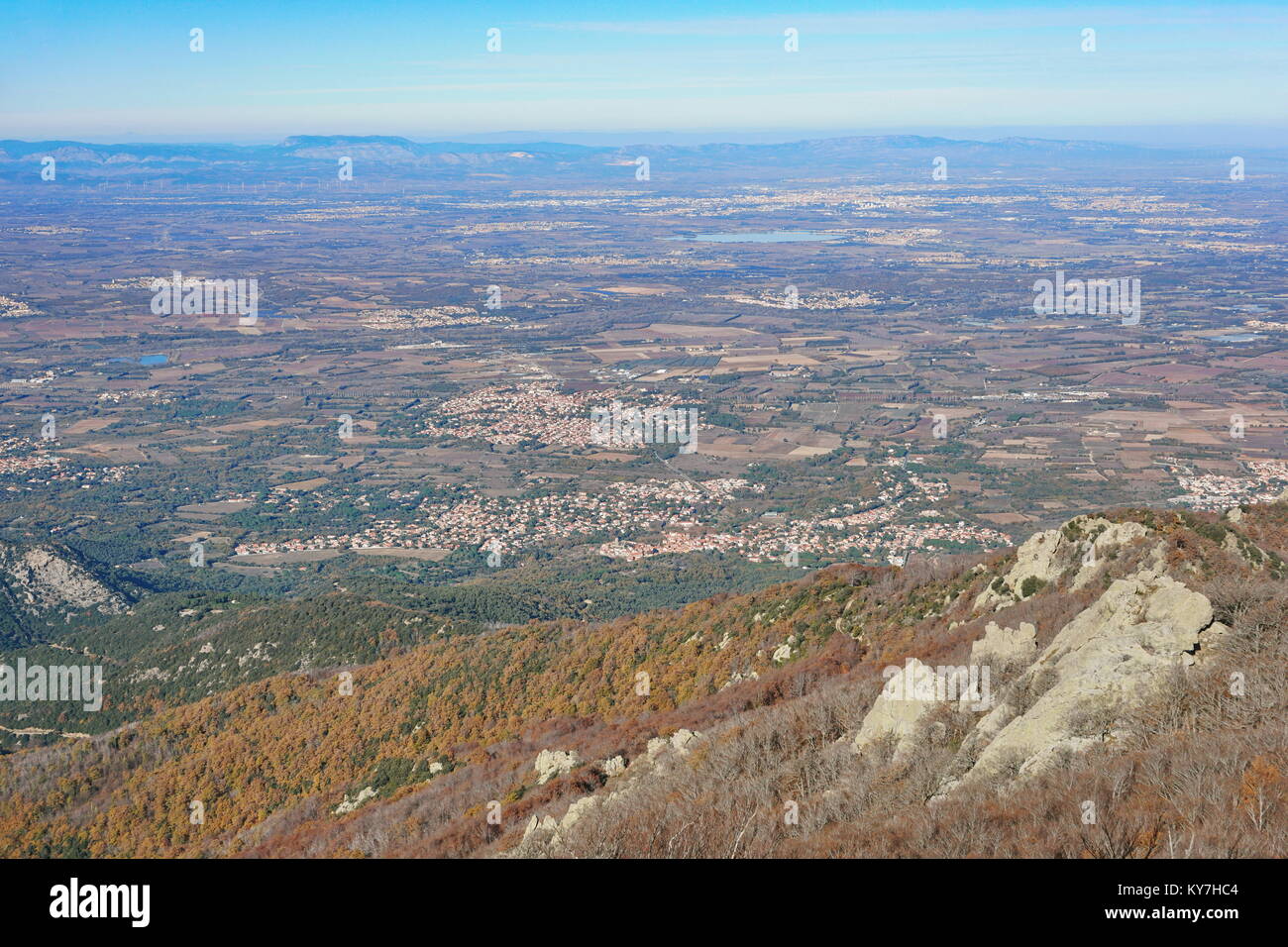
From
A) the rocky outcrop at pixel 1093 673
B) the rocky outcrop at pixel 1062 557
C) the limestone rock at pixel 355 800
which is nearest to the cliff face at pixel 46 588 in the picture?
the limestone rock at pixel 355 800

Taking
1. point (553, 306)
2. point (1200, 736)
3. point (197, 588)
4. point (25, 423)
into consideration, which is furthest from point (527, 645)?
point (553, 306)

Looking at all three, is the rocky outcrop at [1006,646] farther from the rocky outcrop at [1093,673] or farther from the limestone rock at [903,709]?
the limestone rock at [903,709]

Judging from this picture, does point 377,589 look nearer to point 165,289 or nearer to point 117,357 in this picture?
point 117,357

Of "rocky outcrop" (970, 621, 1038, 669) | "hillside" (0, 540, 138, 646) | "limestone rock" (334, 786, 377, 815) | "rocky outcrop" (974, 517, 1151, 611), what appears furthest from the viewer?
"hillside" (0, 540, 138, 646)

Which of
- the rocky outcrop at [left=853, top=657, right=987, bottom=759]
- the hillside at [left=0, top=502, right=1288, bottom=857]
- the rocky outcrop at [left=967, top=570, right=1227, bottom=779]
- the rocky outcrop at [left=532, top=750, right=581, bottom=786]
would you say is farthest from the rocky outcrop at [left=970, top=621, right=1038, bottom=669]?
the rocky outcrop at [left=532, top=750, right=581, bottom=786]

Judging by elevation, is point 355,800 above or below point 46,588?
above

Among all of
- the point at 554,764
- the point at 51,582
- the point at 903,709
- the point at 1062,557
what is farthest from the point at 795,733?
the point at 51,582

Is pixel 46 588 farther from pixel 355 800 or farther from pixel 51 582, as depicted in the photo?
pixel 355 800

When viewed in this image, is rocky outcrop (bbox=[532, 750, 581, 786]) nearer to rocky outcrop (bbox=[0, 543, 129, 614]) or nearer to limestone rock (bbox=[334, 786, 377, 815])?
limestone rock (bbox=[334, 786, 377, 815])

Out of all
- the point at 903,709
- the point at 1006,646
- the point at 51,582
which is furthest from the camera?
the point at 51,582

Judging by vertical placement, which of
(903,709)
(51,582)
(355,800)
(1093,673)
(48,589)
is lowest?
(48,589)
